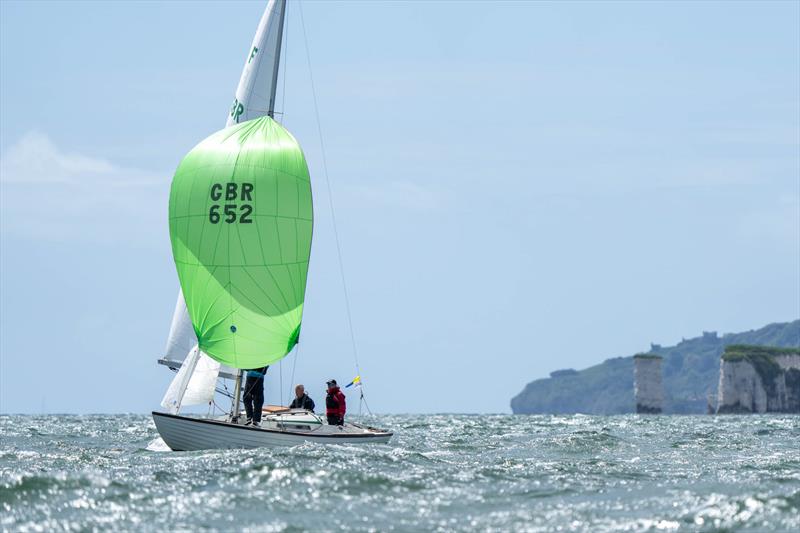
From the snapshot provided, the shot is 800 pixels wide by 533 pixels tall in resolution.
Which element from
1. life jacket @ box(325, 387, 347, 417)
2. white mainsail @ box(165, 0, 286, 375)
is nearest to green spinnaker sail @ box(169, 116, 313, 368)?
life jacket @ box(325, 387, 347, 417)

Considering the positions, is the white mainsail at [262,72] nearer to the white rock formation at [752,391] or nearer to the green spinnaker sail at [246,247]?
the green spinnaker sail at [246,247]

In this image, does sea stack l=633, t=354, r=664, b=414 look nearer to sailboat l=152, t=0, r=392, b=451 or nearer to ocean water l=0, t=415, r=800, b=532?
ocean water l=0, t=415, r=800, b=532

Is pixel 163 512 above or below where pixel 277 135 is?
below

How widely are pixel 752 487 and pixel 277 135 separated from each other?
13331mm

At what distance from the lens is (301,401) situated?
29953 millimetres

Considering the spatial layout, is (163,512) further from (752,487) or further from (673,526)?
(752,487)

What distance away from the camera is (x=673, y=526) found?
16406 millimetres

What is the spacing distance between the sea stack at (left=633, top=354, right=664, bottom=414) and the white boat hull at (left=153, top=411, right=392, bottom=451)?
432 feet

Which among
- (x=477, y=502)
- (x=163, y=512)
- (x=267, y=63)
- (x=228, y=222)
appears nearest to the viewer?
(x=163, y=512)

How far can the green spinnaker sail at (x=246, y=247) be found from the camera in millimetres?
27031

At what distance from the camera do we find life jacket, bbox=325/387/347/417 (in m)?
29.0

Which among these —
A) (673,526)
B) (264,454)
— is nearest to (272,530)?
(673,526)

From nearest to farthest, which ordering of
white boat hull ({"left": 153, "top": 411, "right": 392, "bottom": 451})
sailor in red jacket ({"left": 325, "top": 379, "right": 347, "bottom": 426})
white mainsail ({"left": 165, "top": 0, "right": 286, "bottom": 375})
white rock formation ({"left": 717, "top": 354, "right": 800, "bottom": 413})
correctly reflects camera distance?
white boat hull ({"left": 153, "top": 411, "right": 392, "bottom": 451}) < sailor in red jacket ({"left": 325, "top": 379, "right": 347, "bottom": 426}) < white mainsail ({"left": 165, "top": 0, "right": 286, "bottom": 375}) < white rock formation ({"left": 717, "top": 354, "right": 800, "bottom": 413})

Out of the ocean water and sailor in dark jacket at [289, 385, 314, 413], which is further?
sailor in dark jacket at [289, 385, 314, 413]
